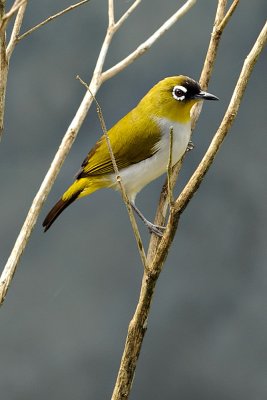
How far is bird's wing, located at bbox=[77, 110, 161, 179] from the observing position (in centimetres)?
127

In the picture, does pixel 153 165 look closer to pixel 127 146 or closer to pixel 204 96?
pixel 127 146

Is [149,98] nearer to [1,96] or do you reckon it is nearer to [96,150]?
[96,150]

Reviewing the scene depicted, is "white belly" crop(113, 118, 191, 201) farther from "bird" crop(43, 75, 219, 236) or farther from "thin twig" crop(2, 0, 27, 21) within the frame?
"thin twig" crop(2, 0, 27, 21)

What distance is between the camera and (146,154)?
1.29 meters

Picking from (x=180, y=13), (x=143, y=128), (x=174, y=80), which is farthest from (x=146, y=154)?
(x=180, y=13)

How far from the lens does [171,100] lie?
1.27 metres

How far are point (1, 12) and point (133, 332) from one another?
41 cm

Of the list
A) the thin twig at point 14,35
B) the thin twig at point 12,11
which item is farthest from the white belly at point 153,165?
the thin twig at point 12,11

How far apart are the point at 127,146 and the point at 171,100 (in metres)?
0.12

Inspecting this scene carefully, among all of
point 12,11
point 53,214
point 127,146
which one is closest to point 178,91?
point 127,146

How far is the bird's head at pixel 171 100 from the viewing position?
122 centimetres

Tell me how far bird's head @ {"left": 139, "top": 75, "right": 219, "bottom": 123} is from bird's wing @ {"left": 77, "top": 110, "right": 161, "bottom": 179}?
0.03 m

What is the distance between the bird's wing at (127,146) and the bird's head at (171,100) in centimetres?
3

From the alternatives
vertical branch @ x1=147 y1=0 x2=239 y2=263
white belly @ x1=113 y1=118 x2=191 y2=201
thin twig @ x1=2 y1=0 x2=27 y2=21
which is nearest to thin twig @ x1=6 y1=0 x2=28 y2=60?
thin twig @ x1=2 y1=0 x2=27 y2=21
